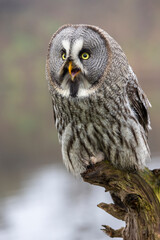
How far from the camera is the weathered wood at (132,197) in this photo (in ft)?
6.70

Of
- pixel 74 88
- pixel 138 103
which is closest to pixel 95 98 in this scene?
pixel 74 88

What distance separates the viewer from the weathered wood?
2.04m

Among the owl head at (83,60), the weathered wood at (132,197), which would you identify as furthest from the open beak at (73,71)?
the weathered wood at (132,197)

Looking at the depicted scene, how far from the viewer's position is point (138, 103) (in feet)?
7.57

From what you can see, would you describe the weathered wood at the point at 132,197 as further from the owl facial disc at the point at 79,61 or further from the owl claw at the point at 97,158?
the owl facial disc at the point at 79,61

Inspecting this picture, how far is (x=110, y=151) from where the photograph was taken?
2207 millimetres

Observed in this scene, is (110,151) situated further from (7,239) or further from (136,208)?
(7,239)

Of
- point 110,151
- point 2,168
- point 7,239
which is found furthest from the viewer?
point 2,168

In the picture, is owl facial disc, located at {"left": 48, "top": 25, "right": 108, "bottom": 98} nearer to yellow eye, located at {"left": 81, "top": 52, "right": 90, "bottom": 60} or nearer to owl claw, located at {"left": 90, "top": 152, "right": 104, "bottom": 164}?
yellow eye, located at {"left": 81, "top": 52, "right": 90, "bottom": 60}

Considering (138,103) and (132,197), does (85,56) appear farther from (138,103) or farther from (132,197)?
(132,197)

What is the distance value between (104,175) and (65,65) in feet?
1.58

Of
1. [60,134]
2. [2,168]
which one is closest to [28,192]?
[2,168]

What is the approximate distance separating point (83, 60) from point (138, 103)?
1.25 feet

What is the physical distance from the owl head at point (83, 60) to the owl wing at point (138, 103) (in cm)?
13
